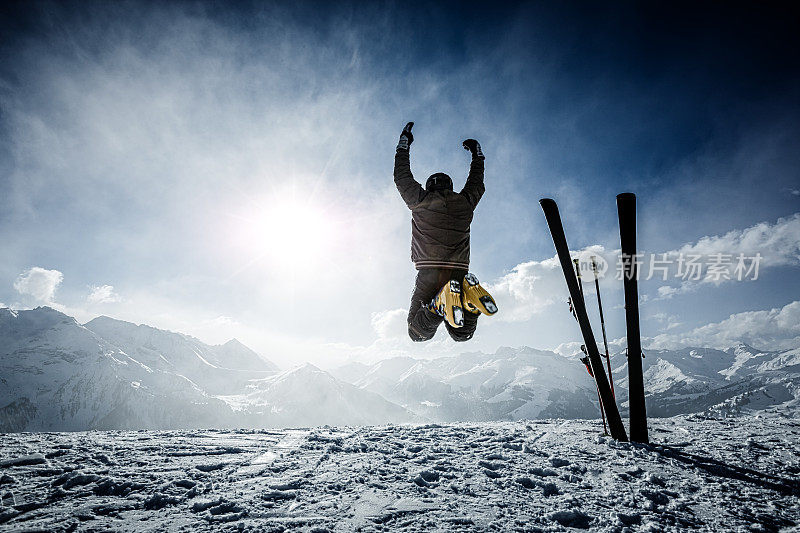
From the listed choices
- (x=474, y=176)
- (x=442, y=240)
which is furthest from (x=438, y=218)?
(x=474, y=176)

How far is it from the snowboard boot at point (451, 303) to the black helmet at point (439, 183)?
5.61 feet

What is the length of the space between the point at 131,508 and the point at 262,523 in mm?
1282

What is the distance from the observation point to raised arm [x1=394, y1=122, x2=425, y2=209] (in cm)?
617

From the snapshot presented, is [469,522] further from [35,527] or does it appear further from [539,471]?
[35,527]

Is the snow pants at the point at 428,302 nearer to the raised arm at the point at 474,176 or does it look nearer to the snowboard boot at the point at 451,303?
the snowboard boot at the point at 451,303

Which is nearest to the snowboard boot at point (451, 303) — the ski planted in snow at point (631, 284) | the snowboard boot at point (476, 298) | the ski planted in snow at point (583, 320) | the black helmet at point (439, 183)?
the snowboard boot at point (476, 298)

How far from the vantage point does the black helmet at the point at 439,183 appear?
6.42 metres

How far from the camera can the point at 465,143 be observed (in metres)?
6.89

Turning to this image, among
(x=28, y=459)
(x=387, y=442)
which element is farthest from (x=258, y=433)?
(x=28, y=459)

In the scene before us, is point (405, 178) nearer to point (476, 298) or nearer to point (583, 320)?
point (476, 298)

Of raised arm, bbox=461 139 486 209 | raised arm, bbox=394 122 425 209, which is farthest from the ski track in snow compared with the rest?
raised arm, bbox=461 139 486 209

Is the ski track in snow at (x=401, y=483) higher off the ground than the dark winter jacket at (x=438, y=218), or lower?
lower

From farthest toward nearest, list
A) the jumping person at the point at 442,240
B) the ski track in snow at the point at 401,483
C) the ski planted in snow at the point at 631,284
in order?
the jumping person at the point at 442,240, the ski planted in snow at the point at 631,284, the ski track in snow at the point at 401,483

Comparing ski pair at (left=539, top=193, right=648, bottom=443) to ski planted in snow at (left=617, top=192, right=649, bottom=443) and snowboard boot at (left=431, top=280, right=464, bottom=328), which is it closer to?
ski planted in snow at (left=617, top=192, right=649, bottom=443)
